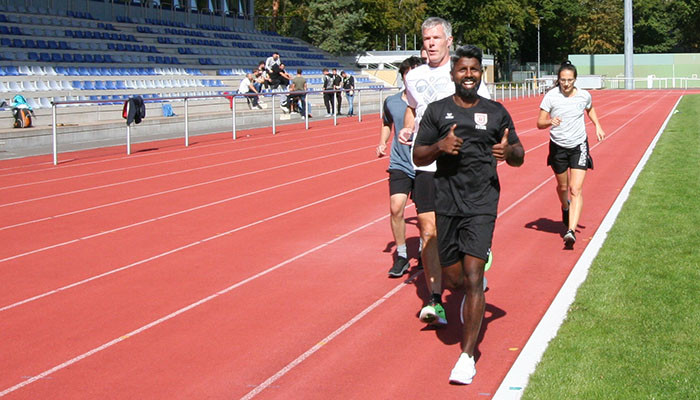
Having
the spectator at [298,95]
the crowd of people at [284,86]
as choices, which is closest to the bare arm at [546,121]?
the crowd of people at [284,86]

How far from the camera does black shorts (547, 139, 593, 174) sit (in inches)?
391

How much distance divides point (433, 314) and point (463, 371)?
4.17 feet

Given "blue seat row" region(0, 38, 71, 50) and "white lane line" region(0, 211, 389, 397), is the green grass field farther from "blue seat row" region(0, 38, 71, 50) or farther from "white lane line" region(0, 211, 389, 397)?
"blue seat row" region(0, 38, 71, 50)

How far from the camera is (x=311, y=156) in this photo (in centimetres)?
2069

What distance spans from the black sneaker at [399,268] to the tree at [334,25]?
2426 inches

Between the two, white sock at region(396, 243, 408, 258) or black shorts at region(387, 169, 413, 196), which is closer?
black shorts at region(387, 169, 413, 196)

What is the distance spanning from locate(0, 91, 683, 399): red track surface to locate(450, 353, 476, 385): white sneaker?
0.06 metres

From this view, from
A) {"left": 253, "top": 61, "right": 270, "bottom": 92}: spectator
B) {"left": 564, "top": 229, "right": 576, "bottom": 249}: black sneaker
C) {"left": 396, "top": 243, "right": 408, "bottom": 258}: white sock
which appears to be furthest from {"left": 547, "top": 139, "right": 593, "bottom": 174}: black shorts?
{"left": 253, "top": 61, "right": 270, "bottom": 92}: spectator

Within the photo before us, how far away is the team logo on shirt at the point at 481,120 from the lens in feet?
18.6

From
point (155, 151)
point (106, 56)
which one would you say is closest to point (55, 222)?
point (155, 151)

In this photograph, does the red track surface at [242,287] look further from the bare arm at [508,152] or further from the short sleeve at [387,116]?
the short sleeve at [387,116]


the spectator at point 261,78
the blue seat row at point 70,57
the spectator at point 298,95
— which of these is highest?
the blue seat row at point 70,57

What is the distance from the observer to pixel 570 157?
10.0 meters

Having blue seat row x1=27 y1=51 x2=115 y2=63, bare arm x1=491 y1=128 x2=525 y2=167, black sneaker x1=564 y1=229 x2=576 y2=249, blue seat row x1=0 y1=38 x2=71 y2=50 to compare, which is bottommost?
black sneaker x1=564 y1=229 x2=576 y2=249
